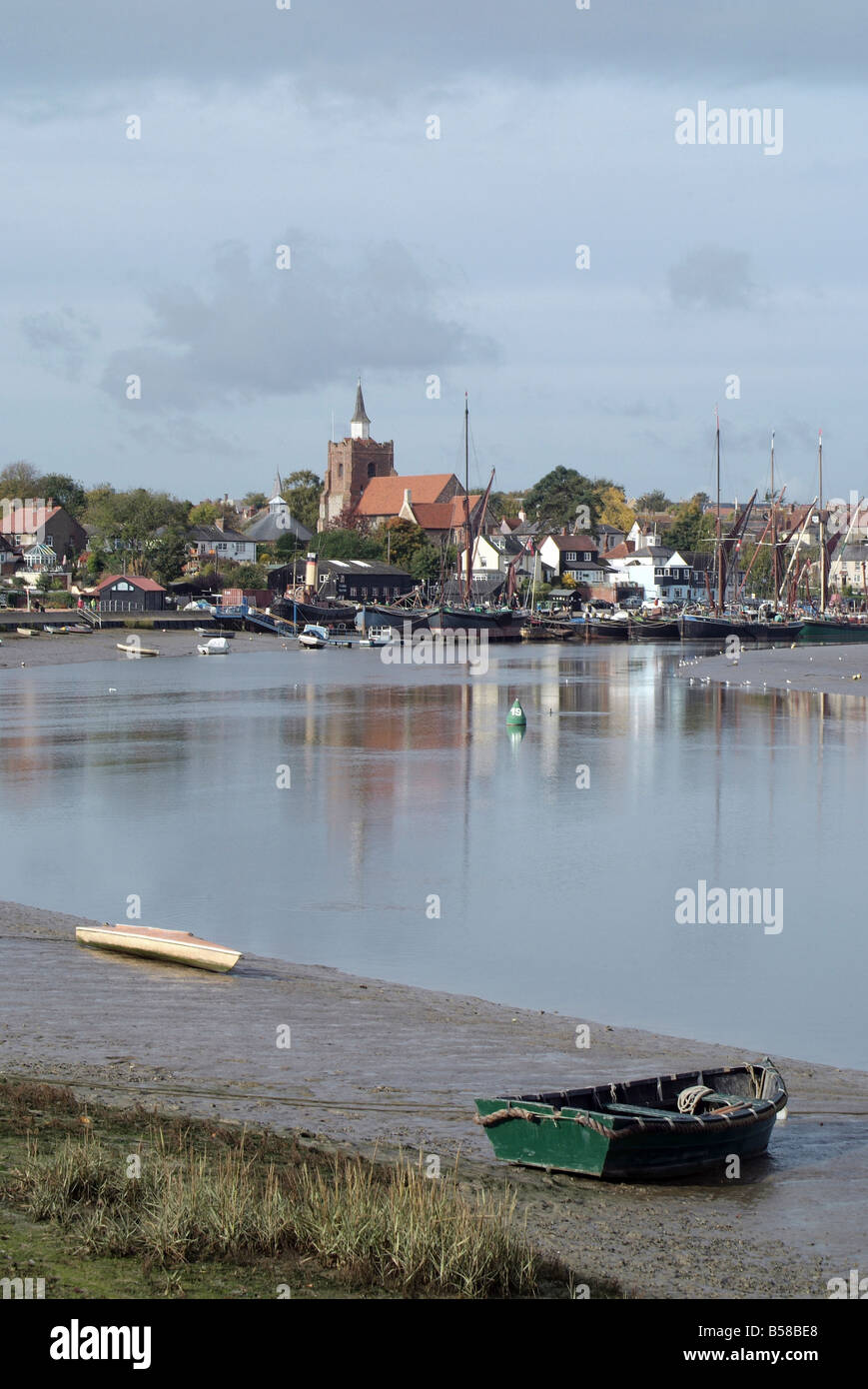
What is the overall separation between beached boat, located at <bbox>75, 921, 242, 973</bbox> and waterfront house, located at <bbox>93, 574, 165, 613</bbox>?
142 meters

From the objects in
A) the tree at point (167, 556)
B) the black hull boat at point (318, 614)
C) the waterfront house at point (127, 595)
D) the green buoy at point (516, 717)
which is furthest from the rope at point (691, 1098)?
the tree at point (167, 556)

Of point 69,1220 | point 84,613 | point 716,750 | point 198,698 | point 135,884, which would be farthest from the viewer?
point 84,613

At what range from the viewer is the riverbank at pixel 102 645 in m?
121

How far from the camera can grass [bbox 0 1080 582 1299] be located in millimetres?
10102

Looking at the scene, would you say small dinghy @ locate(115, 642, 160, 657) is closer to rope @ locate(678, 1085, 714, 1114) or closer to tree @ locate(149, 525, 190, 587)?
tree @ locate(149, 525, 190, 587)

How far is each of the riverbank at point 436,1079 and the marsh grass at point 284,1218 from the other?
1036mm

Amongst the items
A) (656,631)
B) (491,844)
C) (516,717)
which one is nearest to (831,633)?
(656,631)

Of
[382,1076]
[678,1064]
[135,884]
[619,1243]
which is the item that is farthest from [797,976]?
[135,884]

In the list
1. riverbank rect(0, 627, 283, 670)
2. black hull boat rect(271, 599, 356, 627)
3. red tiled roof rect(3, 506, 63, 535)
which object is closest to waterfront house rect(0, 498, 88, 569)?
red tiled roof rect(3, 506, 63, 535)
